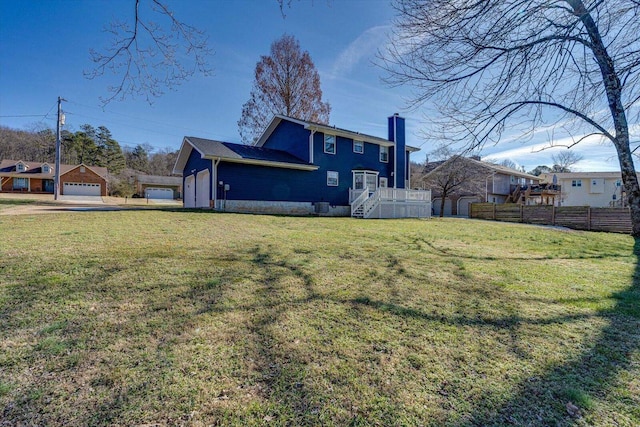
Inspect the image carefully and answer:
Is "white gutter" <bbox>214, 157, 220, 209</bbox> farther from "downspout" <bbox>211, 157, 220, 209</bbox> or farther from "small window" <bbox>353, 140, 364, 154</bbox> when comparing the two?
"small window" <bbox>353, 140, 364, 154</bbox>

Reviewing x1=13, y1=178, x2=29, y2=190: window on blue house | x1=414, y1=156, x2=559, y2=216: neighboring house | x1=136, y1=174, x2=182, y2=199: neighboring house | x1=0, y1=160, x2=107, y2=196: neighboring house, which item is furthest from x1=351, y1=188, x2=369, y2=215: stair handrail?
x1=13, y1=178, x2=29, y2=190: window on blue house

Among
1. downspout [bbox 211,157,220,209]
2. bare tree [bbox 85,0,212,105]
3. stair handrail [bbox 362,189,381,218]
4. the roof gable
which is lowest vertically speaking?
stair handrail [bbox 362,189,381,218]

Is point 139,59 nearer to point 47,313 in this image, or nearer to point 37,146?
point 47,313

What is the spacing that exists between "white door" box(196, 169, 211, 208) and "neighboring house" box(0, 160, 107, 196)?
29433mm

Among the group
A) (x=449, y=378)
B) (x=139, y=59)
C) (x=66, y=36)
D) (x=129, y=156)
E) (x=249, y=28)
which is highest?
(x=129, y=156)

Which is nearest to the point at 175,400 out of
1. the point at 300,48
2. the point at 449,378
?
the point at 449,378

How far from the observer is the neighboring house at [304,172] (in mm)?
14844

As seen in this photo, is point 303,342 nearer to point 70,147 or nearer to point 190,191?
point 190,191

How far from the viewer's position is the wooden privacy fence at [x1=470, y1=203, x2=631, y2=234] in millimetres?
14586

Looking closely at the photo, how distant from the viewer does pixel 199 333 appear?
254 cm

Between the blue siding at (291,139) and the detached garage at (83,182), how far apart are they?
29964 mm

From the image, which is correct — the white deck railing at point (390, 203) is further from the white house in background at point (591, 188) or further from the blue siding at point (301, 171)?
the white house in background at point (591, 188)

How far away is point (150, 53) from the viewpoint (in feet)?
13.9

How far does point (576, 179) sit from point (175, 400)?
4590 cm
